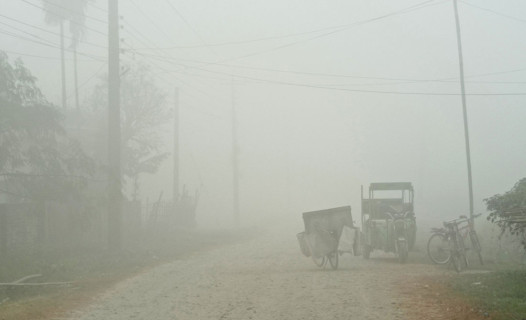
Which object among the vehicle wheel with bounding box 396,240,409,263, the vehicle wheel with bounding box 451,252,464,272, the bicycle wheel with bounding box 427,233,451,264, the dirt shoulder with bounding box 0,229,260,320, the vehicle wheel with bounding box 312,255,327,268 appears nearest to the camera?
the dirt shoulder with bounding box 0,229,260,320

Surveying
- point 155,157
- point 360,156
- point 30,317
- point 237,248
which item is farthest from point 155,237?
point 360,156

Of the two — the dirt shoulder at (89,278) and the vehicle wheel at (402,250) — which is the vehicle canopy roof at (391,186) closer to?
the vehicle wheel at (402,250)

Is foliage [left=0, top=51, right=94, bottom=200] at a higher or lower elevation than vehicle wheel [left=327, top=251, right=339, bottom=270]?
higher

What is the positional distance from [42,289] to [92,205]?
8.23 m

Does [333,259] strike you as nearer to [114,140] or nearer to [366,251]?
[366,251]

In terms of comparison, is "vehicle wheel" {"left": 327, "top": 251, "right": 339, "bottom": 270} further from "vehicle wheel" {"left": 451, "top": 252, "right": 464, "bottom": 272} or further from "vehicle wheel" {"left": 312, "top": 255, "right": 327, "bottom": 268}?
"vehicle wheel" {"left": 451, "top": 252, "right": 464, "bottom": 272}

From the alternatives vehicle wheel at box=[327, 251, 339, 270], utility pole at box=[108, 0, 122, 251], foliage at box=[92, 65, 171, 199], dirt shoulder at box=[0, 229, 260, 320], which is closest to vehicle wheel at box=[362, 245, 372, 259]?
vehicle wheel at box=[327, 251, 339, 270]

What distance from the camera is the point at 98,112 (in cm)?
4012

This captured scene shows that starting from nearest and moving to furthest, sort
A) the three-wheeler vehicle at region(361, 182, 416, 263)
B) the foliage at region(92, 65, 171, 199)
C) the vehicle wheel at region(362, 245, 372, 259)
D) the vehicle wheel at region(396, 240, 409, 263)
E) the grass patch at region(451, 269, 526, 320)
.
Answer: the grass patch at region(451, 269, 526, 320)
the vehicle wheel at region(396, 240, 409, 263)
the three-wheeler vehicle at region(361, 182, 416, 263)
the vehicle wheel at region(362, 245, 372, 259)
the foliage at region(92, 65, 171, 199)

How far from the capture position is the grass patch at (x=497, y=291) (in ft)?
29.2

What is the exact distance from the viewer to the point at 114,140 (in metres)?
20.7

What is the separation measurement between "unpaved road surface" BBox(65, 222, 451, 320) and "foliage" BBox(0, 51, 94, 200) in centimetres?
572

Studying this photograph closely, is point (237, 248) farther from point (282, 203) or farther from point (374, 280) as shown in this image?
point (282, 203)

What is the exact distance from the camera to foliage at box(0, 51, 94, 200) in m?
19.8
